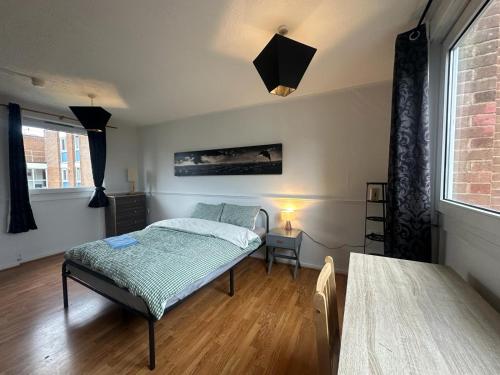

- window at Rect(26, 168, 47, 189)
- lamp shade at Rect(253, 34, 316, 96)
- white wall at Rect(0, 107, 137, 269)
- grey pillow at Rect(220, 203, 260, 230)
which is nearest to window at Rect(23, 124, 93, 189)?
window at Rect(26, 168, 47, 189)

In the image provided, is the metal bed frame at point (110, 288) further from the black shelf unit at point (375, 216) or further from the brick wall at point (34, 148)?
the brick wall at point (34, 148)

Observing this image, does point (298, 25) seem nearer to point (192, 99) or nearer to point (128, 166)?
point (192, 99)

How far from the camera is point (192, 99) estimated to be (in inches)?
117

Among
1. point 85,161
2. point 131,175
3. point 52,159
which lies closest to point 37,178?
point 52,159

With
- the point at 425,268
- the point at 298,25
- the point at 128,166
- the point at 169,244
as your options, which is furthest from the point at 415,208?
the point at 128,166

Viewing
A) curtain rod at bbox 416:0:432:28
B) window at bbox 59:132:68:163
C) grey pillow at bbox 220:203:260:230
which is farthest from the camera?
window at bbox 59:132:68:163

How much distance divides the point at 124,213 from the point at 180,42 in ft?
11.0

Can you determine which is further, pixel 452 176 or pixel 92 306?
pixel 92 306

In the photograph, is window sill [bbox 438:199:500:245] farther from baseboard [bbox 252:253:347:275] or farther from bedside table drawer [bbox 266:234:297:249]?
baseboard [bbox 252:253:347:275]

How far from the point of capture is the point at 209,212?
3.34m

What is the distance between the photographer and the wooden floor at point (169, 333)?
145 centimetres

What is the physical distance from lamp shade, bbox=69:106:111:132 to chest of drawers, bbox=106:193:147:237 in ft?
5.12

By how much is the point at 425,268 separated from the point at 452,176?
0.71 meters

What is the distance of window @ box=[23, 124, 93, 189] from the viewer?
124 inches
